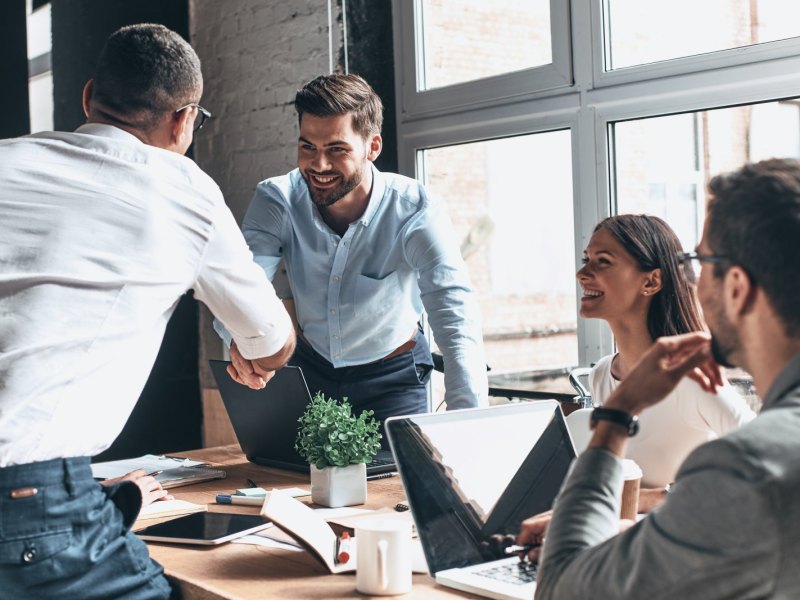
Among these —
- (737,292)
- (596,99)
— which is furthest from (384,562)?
(596,99)

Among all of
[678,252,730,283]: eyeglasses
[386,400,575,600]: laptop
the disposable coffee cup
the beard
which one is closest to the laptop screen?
[386,400,575,600]: laptop

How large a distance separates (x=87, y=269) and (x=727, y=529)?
1.01 metres

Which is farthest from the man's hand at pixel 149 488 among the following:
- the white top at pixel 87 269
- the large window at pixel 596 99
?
the large window at pixel 596 99

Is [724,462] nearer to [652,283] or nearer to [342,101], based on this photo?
[652,283]

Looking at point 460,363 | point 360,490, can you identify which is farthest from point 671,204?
point 360,490

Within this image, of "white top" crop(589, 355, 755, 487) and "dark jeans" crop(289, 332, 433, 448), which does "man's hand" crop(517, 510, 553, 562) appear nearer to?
"white top" crop(589, 355, 755, 487)

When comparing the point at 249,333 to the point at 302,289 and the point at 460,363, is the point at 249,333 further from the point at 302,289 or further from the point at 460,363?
the point at 302,289

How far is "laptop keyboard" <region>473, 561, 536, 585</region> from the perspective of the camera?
146 centimetres

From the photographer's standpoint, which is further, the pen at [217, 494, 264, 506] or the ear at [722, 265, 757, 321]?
the pen at [217, 494, 264, 506]

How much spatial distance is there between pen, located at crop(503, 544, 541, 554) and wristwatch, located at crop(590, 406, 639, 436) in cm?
41

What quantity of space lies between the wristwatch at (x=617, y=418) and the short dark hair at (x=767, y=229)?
209mm

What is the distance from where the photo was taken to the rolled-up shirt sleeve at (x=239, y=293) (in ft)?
5.46

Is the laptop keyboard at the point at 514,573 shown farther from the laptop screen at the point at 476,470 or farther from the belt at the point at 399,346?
the belt at the point at 399,346

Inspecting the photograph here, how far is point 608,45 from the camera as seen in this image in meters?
3.12
